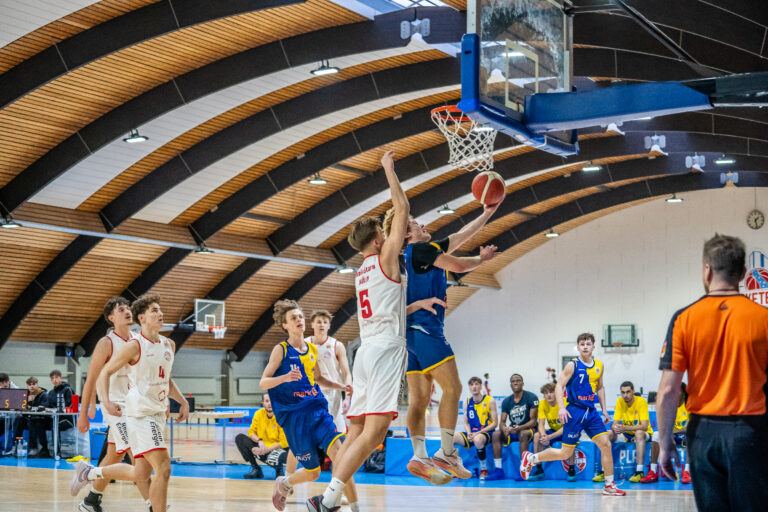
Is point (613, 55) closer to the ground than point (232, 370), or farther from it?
farther from it

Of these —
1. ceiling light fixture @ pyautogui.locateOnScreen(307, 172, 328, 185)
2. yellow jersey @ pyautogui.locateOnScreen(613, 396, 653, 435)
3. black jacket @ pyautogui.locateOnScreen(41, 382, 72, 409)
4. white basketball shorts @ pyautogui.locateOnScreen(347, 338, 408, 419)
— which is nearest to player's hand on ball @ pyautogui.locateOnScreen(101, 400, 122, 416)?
white basketball shorts @ pyautogui.locateOnScreen(347, 338, 408, 419)

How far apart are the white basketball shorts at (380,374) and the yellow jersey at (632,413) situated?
9.14 meters

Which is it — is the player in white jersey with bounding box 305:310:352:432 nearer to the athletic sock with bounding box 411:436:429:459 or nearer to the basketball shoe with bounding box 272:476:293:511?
the basketball shoe with bounding box 272:476:293:511

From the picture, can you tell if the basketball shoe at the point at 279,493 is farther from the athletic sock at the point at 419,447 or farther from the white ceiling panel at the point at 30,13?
the white ceiling panel at the point at 30,13

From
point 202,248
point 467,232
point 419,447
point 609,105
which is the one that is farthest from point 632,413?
point 202,248

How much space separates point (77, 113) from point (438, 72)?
7.79 meters

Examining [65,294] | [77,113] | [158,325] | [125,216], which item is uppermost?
[77,113]

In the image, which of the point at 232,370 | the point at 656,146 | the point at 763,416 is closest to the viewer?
the point at 763,416

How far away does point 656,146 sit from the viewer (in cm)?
2209

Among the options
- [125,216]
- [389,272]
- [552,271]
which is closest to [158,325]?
[389,272]

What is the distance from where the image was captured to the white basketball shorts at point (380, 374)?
6348 millimetres

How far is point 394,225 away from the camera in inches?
248

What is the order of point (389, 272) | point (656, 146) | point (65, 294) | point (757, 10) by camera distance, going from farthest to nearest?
point (65, 294) < point (656, 146) < point (757, 10) < point (389, 272)

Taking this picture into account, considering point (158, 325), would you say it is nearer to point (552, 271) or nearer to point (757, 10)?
point (757, 10)
